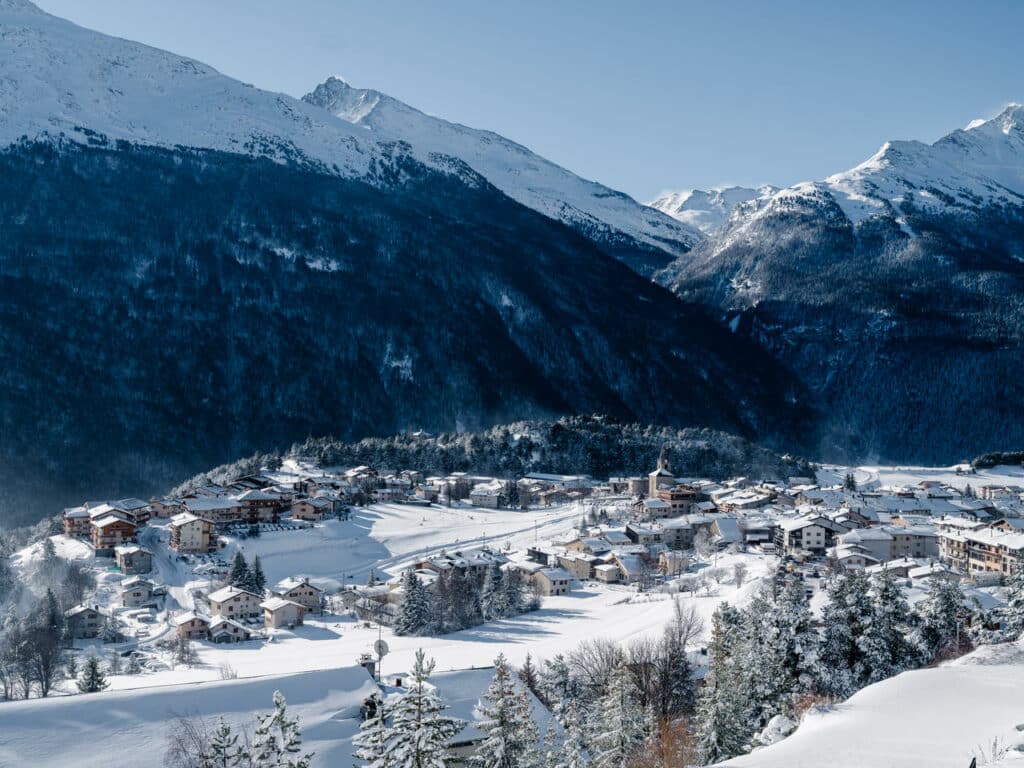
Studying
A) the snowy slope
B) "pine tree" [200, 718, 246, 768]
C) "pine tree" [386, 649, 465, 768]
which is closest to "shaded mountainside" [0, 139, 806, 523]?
the snowy slope

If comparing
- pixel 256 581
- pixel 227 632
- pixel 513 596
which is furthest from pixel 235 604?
pixel 513 596

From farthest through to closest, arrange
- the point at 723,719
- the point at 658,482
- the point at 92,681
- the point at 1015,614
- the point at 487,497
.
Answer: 1. the point at 658,482
2. the point at 487,497
3. the point at 92,681
4. the point at 1015,614
5. the point at 723,719

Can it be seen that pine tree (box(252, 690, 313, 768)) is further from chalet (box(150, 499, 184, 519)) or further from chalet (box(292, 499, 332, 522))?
chalet (box(150, 499, 184, 519))

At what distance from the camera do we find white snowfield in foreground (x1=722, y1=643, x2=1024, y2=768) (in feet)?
52.7

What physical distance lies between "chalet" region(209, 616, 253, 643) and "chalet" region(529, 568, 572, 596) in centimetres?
2001

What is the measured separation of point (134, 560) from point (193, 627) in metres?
17.5

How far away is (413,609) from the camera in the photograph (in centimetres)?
5325

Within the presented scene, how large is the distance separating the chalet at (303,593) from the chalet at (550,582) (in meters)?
14.8

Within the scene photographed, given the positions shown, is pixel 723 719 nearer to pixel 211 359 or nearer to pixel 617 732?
pixel 617 732

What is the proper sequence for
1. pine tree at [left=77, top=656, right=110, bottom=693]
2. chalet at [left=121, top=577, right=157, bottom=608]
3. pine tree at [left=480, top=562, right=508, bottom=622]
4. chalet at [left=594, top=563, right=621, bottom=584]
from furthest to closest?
chalet at [left=594, top=563, right=621, bottom=584] → chalet at [left=121, top=577, right=157, bottom=608] → pine tree at [left=480, top=562, right=508, bottom=622] → pine tree at [left=77, top=656, right=110, bottom=693]

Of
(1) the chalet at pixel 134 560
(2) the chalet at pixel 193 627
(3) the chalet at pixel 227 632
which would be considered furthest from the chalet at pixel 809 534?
(1) the chalet at pixel 134 560

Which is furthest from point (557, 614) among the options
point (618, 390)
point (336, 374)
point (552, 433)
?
point (618, 390)

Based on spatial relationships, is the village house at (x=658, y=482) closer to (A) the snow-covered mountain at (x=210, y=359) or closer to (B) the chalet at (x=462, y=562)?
(B) the chalet at (x=462, y=562)

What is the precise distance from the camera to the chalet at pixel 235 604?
5669 centimetres
